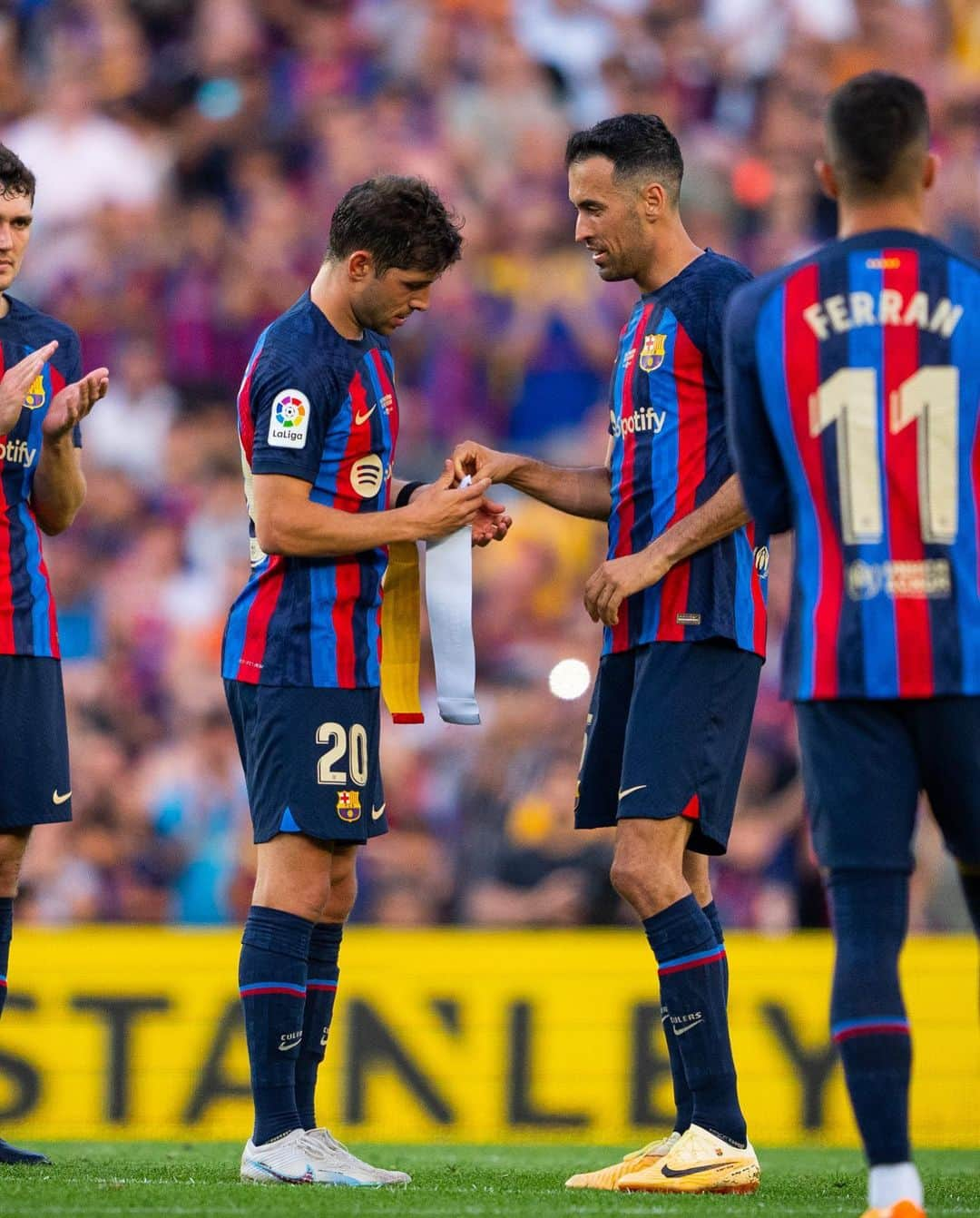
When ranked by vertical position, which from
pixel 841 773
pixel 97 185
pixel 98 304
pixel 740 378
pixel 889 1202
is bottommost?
pixel 889 1202

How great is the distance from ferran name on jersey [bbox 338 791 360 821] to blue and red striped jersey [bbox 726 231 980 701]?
4.78 feet

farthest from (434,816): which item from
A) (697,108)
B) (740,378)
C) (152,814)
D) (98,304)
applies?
(740,378)

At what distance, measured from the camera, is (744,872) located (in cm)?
880

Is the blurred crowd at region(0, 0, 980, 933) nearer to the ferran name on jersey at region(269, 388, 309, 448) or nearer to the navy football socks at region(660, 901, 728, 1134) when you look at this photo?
the navy football socks at region(660, 901, 728, 1134)

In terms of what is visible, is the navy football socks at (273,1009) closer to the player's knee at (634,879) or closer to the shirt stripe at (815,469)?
the player's knee at (634,879)

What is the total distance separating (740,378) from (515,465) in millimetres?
1511

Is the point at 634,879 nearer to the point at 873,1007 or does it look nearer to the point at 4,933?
the point at 873,1007

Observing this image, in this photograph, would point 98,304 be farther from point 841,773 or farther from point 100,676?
point 841,773

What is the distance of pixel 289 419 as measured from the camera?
4762mm

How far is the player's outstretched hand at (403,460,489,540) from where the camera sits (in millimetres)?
4883

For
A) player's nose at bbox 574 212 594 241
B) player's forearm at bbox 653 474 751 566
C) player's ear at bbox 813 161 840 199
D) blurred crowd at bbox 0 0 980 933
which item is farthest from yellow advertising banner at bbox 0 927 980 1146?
player's ear at bbox 813 161 840 199

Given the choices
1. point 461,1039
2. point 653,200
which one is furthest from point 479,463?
point 461,1039

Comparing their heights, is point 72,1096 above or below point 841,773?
below

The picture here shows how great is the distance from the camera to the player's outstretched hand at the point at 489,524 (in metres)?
5.17
